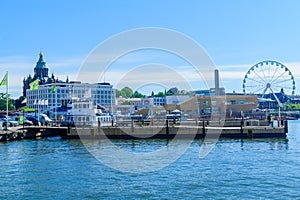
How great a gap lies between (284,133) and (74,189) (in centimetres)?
3676

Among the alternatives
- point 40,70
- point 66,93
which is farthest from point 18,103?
point 66,93

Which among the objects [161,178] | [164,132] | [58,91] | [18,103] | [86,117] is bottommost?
[161,178]

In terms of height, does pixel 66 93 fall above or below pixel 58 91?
below

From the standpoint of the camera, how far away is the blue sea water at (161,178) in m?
20.1

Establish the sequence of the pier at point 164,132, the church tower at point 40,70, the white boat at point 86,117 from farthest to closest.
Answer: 1. the church tower at point 40,70
2. the white boat at point 86,117
3. the pier at point 164,132

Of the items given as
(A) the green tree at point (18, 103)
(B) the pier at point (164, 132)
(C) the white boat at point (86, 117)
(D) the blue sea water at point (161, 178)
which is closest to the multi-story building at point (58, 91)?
(A) the green tree at point (18, 103)

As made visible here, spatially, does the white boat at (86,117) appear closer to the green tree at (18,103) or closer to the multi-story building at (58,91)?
the multi-story building at (58,91)

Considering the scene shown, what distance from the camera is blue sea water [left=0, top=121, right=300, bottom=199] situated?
66.0 feet

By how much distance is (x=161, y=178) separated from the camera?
942 inches

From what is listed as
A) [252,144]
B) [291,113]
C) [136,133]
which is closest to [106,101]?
[291,113]

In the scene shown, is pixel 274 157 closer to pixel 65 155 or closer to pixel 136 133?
pixel 65 155

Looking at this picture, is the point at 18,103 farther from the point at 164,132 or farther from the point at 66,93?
the point at 164,132

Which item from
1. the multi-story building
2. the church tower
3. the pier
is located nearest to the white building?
the multi-story building

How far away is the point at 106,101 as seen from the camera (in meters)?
165
